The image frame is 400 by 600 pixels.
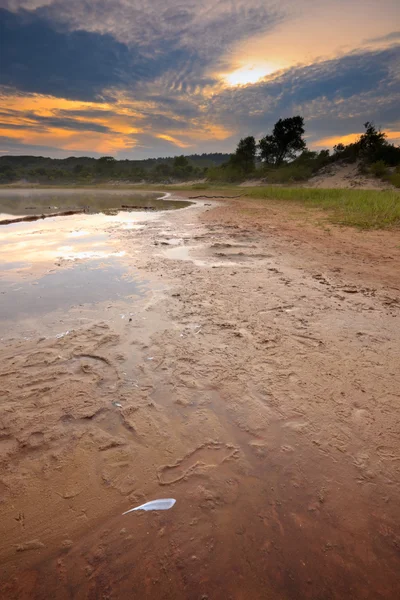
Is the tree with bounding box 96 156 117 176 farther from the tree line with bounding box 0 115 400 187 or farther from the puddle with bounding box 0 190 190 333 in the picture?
the puddle with bounding box 0 190 190 333

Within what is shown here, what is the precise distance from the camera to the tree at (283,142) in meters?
48.7

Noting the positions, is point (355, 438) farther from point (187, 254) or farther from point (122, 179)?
point (122, 179)

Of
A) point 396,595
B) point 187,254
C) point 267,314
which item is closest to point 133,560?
point 396,595

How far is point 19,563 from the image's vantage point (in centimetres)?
140

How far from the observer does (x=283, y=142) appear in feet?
163

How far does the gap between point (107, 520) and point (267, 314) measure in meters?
2.89

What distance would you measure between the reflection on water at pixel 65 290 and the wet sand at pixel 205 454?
1.79ft

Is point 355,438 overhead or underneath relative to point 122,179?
underneath

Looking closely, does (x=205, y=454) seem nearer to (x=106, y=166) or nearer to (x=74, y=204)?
(x=74, y=204)

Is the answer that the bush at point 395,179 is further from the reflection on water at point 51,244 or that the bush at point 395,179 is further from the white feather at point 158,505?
the white feather at point 158,505

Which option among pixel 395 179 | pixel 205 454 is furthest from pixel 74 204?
pixel 395 179

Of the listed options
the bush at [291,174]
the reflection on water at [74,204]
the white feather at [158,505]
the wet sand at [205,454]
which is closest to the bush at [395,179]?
the bush at [291,174]

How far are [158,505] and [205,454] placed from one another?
1.37 feet

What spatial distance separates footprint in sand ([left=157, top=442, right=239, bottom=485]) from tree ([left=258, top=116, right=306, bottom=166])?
54.5m
